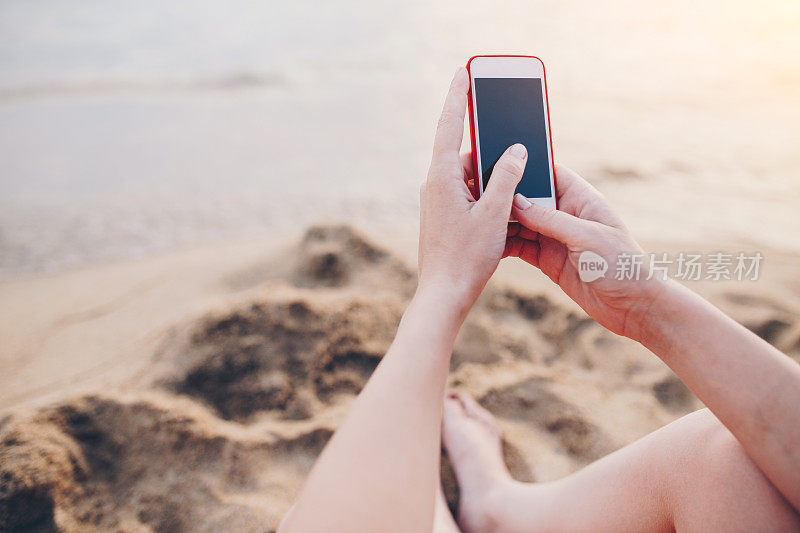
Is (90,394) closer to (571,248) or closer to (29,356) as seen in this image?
(29,356)

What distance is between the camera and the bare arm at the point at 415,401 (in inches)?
32.3

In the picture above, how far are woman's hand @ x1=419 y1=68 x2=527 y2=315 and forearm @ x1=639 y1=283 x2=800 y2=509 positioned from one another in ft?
1.21

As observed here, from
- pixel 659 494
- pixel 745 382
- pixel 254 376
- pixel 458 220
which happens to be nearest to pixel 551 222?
pixel 458 220

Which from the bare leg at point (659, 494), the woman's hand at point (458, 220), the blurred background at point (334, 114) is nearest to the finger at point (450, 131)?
the woman's hand at point (458, 220)

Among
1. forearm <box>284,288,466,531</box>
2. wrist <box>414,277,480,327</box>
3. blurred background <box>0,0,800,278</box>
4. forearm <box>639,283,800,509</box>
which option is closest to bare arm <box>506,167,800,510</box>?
forearm <box>639,283,800,509</box>

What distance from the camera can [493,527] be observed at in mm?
1329

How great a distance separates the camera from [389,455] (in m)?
0.84

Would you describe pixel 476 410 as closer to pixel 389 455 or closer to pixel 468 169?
pixel 468 169

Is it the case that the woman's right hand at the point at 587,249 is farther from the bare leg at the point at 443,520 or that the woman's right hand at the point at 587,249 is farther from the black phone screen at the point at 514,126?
the bare leg at the point at 443,520

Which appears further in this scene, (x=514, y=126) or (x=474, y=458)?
(x=474, y=458)

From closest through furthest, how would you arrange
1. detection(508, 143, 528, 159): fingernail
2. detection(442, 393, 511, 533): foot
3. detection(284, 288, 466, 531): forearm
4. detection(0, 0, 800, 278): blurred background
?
detection(284, 288, 466, 531): forearm
detection(508, 143, 528, 159): fingernail
detection(442, 393, 511, 533): foot
detection(0, 0, 800, 278): blurred background

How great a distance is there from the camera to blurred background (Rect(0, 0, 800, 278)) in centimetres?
308

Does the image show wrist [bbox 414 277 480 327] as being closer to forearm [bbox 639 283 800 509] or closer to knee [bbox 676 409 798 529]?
forearm [bbox 639 283 800 509]

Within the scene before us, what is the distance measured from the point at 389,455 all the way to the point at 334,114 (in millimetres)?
4289
